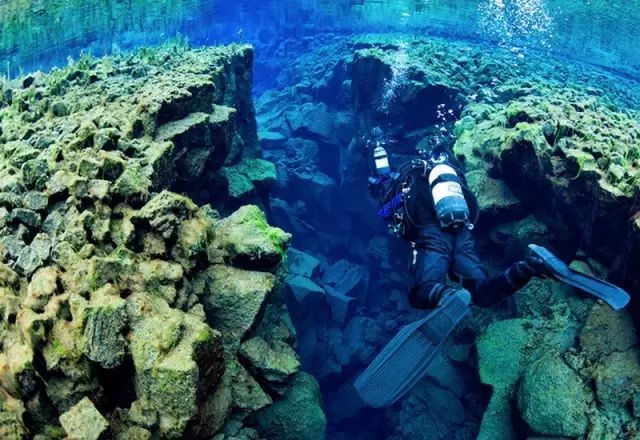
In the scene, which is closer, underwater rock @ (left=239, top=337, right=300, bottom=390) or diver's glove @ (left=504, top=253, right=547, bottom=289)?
underwater rock @ (left=239, top=337, right=300, bottom=390)

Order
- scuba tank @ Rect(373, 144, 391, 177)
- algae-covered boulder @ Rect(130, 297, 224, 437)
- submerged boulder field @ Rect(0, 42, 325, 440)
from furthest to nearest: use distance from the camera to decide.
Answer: scuba tank @ Rect(373, 144, 391, 177) → submerged boulder field @ Rect(0, 42, 325, 440) → algae-covered boulder @ Rect(130, 297, 224, 437)

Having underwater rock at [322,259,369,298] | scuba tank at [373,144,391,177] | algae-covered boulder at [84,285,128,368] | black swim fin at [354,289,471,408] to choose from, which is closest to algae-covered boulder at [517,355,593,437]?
black swim fin at [354,289,471,408]

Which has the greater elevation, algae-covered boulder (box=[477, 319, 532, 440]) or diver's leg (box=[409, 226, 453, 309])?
diver's leg (box=[409, 226, 453, 309])

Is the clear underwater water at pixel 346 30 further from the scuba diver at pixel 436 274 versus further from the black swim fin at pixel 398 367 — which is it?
the scuba diver at pixel 436 274

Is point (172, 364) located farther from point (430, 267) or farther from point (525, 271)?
point (525, 271)

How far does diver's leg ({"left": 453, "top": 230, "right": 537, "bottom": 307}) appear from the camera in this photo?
211 inches

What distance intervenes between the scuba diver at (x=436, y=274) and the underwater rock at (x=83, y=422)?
10.9 feet

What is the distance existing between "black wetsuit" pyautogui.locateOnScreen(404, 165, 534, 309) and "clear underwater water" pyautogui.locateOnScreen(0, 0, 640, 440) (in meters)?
3.96

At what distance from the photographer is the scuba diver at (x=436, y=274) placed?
5074mm

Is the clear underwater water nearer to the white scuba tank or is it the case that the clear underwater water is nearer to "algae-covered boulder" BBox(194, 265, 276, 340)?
the white scuba tank

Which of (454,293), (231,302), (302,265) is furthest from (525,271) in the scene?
(302,265)

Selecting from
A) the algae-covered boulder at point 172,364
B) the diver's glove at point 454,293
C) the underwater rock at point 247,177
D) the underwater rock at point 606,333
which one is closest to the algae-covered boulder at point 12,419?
the algae-covered boulder at point 172,364

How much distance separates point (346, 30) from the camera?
3181 cm

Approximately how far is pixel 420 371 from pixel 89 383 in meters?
3.85
